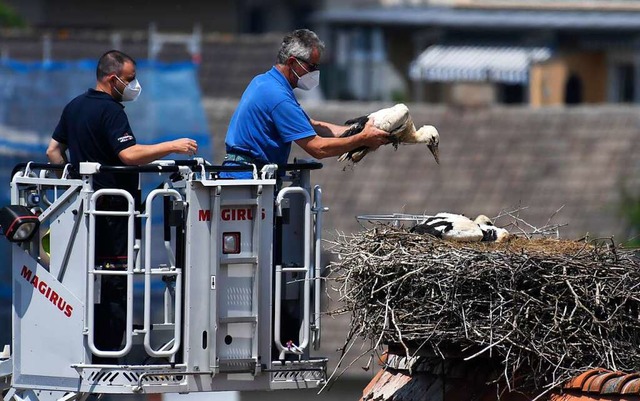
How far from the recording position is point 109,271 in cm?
849

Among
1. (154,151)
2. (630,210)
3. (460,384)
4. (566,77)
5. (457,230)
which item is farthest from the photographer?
(566,77)

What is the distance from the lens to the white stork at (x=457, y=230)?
29.4ft

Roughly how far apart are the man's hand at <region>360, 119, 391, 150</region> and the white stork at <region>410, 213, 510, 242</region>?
1.81 ft

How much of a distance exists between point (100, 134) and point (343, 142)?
1.41m

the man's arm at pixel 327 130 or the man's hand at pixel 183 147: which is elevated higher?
the man's arm at pixel 327 130

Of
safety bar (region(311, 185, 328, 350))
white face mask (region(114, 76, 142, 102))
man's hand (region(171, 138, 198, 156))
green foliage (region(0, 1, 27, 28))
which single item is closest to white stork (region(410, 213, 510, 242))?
safety bar (region(311, 185, 328, 350))

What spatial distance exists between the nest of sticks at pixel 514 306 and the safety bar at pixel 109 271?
3.95 ft

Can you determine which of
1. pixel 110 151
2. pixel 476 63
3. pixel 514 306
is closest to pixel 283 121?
pixel 110 151

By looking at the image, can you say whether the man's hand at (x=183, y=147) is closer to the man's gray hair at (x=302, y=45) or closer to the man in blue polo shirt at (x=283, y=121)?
the man in blue polo shirt at (x=283, y=121)

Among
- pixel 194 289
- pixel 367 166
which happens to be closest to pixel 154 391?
pixel 194 289

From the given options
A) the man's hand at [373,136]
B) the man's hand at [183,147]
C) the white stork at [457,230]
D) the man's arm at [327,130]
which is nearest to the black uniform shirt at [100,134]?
the man's hand at [183,147]

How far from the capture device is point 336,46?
45094mm

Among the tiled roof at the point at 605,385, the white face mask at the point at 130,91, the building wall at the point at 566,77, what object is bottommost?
the tiled roof at the point at 605,385

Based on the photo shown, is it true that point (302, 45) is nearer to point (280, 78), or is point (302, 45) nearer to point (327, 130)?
point (280, 78)
